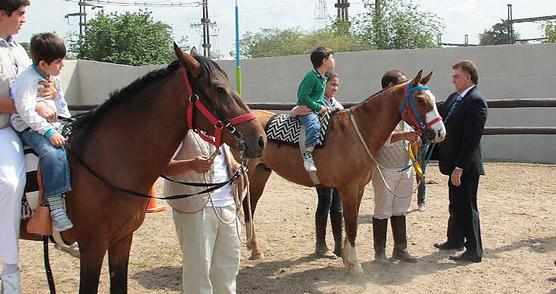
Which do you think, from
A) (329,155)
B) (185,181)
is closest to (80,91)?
(329,155)

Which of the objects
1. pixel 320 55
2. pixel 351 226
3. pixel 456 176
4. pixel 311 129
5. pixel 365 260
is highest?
pixel 320 55

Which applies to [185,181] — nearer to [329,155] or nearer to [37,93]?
[37,93]

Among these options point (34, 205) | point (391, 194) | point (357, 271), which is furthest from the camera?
point (391, 194)

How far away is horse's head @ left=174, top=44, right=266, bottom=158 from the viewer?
2912 millimetres

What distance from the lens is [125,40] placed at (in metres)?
22.8

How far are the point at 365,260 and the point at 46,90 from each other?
3.76m

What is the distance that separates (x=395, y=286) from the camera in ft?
16.5

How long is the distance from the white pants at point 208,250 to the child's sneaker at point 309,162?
6.01 ft

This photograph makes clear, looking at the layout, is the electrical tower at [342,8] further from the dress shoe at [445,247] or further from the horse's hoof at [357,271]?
the horse's hoof at [357,271]

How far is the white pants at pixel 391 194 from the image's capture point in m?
5.67

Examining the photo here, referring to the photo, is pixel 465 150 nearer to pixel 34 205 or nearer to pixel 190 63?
pixel 190 63

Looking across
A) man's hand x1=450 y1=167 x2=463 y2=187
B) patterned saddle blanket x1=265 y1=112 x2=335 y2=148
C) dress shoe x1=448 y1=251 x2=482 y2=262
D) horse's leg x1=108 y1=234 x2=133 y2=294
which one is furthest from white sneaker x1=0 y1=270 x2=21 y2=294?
dress shoe x1=448 y1=251 x2=482 y2=262

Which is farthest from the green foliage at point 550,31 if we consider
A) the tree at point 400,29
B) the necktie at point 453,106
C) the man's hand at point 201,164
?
the man's hand at point 201,164

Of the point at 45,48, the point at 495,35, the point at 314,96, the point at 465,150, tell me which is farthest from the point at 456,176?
the point at 495,35
